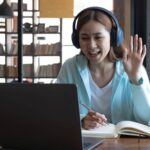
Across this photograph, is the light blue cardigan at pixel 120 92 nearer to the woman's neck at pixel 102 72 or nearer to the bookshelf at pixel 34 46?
the woman's neck at pixel 102 72

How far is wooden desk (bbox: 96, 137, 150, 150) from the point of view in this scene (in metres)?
1.05

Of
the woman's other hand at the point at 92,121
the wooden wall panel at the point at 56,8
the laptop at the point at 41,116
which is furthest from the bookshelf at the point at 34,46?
the laptop at the point at 41,116

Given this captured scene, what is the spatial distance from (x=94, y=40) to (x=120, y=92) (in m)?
0.26

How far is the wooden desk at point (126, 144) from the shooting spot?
3.44ft

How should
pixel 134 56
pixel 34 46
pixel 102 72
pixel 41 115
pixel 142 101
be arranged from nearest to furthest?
pixel 41 115 < pixel 142 101 < pixel 134 56 < pixel 102 72 < pixel 34 46

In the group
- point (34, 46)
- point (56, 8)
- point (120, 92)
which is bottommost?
point (120, 92)

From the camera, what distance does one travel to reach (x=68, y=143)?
2.94 ft

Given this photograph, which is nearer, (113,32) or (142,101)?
(142,101)

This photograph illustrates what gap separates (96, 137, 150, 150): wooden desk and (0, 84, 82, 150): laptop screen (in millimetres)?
192

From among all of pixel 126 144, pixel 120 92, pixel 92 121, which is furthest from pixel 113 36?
pixel 126 144

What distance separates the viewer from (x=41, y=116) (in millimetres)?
909

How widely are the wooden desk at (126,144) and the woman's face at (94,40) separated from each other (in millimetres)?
492

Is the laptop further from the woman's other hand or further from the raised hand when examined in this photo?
the raised hand

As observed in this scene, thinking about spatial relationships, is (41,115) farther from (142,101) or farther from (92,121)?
(142,101)
